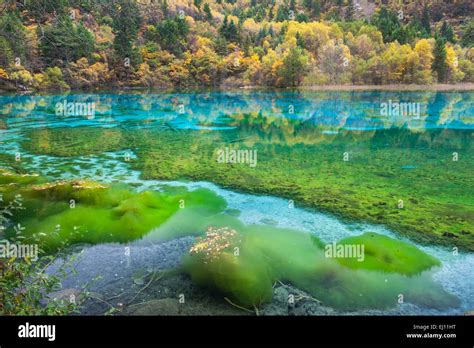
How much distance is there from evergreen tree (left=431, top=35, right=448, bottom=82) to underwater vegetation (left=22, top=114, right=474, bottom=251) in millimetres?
58514

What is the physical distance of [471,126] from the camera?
28875 millimetres

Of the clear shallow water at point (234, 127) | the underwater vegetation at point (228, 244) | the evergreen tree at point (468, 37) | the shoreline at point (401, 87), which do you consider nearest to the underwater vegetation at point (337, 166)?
the clear shallow water at point (234, 127)

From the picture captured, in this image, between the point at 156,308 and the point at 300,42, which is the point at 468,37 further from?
the point at 156,308

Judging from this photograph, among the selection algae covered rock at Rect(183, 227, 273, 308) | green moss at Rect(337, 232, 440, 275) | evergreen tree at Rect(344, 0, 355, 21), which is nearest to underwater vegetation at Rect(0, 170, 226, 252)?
algae covered rock at Rect(183, 227, 273, 308)

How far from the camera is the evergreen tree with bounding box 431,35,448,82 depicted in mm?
75500

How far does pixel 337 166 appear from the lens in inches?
692

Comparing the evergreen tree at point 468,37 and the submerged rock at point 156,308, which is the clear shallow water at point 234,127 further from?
the evergreen tree at point 468,37

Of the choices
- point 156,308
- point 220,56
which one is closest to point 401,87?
point 220,56

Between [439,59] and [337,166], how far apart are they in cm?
7275

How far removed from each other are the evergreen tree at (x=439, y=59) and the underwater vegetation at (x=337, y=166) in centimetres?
5851

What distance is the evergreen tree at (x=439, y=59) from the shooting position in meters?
75.5

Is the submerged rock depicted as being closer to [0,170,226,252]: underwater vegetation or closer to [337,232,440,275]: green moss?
[0,170,226,252]: underwater vegetation
